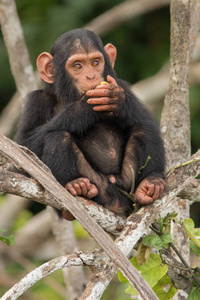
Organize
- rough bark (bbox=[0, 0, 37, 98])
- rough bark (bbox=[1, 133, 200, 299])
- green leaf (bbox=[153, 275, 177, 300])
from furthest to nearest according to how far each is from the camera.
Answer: rough bark (bbox=[0, 0, 37, 98]) → green leaf (bbox=[153, 275, 177, 300]) → rough bark (bbox=[1, 133, 200, 299])

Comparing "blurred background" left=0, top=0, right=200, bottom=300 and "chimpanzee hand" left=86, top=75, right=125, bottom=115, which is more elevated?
"blurred background" left=0, top=0, right=200, bottom=300

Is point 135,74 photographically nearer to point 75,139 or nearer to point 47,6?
point 47,6

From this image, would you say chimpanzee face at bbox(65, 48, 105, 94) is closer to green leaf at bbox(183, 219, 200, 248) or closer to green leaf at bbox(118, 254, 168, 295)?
green leaf at bbox(183, 219, 200, 248)

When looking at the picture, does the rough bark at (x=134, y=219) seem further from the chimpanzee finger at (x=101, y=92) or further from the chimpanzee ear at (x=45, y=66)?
the chimpanzee ear at (x=45, y=66)

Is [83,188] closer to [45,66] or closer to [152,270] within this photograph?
[152,270]

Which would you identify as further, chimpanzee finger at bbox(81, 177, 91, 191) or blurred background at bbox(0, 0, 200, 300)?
blurred background at bbox(0, 0, 200, 300)

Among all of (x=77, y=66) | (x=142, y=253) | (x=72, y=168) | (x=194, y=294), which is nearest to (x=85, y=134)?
(x=72, y=168)

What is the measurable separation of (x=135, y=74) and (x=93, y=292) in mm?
6898

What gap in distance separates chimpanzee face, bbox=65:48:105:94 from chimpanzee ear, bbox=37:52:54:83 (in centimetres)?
26

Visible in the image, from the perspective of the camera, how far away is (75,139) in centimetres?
409

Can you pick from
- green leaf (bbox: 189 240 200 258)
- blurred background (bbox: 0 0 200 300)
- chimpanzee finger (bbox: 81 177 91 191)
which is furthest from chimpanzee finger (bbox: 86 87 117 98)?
blurred background (bbox: 0 0 200 300)

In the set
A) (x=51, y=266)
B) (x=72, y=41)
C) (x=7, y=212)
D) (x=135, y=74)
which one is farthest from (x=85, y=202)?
(x=135, y=74)

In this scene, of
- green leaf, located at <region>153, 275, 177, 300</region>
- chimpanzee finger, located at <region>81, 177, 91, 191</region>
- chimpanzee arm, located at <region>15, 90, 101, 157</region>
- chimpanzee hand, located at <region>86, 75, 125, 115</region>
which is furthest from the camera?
chimpanzee arm, located at <region>15, 90, 101, 157</region>

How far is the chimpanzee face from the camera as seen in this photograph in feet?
13.7
